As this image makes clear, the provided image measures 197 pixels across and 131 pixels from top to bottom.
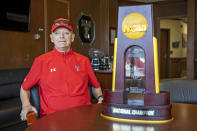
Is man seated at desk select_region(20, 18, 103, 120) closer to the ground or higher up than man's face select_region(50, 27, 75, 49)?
closer to the ground

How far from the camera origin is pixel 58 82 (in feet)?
5.96

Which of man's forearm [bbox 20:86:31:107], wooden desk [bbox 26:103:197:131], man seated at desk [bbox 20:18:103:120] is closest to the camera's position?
wooden desk [bbox 26:103:197:131]

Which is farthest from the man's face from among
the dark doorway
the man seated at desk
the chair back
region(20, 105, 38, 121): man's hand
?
the dark doorway

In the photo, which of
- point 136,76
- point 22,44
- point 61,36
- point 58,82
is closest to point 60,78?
point 58,82

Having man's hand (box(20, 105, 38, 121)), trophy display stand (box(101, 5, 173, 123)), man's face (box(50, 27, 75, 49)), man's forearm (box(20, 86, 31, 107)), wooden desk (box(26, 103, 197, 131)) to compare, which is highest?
man's face (box(50, 27, 75, 49))

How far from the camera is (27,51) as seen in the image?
14.5 ft

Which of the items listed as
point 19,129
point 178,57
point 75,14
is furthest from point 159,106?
point 178,57

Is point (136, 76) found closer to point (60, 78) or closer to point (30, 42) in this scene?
point (60, 78)

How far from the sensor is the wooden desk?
1033 mm

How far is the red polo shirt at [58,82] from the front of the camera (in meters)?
1.77

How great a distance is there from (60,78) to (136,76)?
2.55 feet

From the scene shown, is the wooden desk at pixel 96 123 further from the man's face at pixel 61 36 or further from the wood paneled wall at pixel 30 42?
the wood paneled wall at pixel 30 42

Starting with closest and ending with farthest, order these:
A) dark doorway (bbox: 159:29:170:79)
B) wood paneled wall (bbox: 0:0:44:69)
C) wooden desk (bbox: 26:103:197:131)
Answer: wooden desk (bbox: 26:103:197:131)
wood paneled wall (bbox: 0:0:44:69)
dark doorway (bbox: 159:29:170:79)

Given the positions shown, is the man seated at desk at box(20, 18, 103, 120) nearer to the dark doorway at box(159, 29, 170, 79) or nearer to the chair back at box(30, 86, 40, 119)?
the chair back at box(30, 86, 40, 119)
